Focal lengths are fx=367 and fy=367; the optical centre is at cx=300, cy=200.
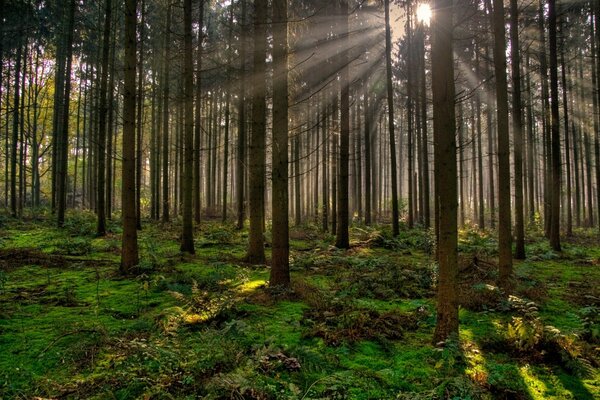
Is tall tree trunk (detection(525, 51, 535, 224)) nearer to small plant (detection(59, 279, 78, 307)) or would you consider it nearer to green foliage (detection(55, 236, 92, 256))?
green foliage (detection(55, 236, 92, 256))

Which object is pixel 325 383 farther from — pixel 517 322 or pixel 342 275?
pixel 342 275

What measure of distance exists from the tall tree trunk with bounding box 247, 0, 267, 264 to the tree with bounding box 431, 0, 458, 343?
3.98m

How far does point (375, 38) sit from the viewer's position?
21000mm

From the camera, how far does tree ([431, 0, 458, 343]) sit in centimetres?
456

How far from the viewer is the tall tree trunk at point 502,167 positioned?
834 cm

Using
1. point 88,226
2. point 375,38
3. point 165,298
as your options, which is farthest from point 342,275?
point 375,38

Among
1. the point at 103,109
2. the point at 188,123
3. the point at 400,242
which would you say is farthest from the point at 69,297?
the point at 400,242

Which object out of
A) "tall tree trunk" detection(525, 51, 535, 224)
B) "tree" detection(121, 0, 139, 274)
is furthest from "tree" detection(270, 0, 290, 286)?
"tall tree trunk" detection(525, 51, 535, 224)

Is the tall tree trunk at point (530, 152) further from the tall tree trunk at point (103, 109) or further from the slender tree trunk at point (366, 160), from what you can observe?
the tall tree trunk at point (103, 109)

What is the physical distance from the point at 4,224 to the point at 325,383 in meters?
20.1

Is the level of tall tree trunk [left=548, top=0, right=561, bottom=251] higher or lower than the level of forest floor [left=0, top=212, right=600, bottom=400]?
higher

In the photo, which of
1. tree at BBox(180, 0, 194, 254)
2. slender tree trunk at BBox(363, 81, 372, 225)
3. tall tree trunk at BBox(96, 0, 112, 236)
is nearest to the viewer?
tree at BBox(180, 0, 194, 254)

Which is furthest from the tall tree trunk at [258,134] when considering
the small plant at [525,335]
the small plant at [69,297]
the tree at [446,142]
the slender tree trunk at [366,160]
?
the slender tree trunk at [366,160]

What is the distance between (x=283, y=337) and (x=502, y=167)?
6.51 meters
